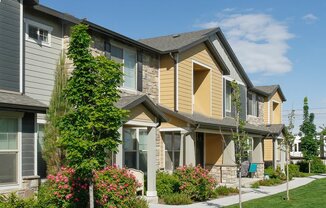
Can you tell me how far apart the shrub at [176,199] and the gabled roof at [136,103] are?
2.83 m

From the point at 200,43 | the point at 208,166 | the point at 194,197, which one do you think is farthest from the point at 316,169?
the point at 194,197

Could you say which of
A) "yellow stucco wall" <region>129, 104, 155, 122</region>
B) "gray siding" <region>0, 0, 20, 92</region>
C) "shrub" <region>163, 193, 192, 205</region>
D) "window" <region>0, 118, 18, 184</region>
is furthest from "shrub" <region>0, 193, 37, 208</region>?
"shrub" <region>163, 193, 192, 205</region>

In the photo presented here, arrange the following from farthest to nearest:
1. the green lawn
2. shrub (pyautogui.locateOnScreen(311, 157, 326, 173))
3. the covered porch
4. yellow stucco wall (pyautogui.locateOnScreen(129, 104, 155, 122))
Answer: shrub (pyautogui.locateOnScreen(311, 157, 326, 173)) → the green lawn → yellow stucco wall (pyautogui.locateOnScreen(129, 104, 155, 122)) → the covered porch

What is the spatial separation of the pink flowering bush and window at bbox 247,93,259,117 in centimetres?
2200

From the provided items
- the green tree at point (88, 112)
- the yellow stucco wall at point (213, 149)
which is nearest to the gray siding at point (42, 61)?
the green tree at point (88, 112)

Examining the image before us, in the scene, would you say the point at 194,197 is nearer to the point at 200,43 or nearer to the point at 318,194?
the point at 318,194

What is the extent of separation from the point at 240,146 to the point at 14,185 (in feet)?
22.0

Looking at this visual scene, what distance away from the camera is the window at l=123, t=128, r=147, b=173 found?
1806cm

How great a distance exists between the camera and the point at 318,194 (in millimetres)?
20406

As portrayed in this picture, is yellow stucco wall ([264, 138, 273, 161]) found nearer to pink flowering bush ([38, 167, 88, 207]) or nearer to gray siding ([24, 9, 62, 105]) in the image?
gray siding ([24, 9, 62, 105])

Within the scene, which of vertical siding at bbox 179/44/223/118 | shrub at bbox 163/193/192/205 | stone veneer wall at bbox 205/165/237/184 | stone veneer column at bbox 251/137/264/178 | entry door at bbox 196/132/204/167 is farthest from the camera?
stone veneer column at bbox 251/137/264/178

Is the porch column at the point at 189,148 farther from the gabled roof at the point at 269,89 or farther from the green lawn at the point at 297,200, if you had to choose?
the gabled roof at the point at 269,89

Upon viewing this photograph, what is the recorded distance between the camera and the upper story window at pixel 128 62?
59.0ft

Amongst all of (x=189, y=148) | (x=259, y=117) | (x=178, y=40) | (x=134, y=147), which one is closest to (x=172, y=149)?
(x=189, y=148)
